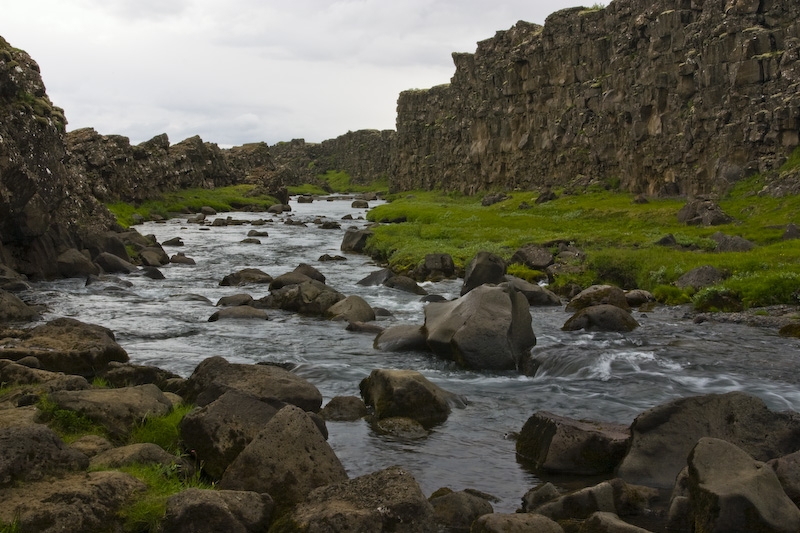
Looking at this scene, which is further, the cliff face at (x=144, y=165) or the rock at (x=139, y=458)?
the cliff face at (x=144, y=165)

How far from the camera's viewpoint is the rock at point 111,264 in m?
41.6

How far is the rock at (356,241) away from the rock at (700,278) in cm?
2832

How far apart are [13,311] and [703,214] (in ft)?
138

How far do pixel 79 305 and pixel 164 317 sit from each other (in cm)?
473

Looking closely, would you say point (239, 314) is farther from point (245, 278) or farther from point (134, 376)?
point (134, 376)

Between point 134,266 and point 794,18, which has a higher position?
point 794,18

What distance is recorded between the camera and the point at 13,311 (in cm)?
2442

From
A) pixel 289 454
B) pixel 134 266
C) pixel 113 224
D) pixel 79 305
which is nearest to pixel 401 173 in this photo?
pixel 113 224

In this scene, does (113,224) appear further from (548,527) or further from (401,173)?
(401,173)

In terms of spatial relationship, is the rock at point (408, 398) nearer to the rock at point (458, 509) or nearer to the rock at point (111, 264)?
the rock at point (458, 509)

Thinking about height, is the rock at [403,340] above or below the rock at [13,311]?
below

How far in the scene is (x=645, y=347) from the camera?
72.7ft

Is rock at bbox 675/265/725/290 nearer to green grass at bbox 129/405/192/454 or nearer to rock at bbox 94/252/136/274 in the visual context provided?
green grass at bbox 129/405/192/454

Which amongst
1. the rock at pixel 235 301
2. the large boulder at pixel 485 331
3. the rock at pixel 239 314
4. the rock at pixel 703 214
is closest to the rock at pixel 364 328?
the large boulder at pixel 485 331
